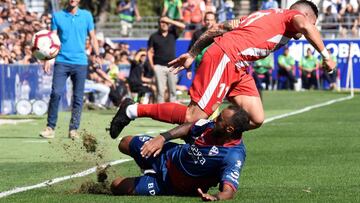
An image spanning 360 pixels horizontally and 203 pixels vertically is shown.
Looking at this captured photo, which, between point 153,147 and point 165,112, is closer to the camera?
point 153,147

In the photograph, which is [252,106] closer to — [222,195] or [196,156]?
[196,156]

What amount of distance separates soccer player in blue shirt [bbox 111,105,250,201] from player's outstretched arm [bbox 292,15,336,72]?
61.1 inches

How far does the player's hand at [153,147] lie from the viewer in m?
9.50

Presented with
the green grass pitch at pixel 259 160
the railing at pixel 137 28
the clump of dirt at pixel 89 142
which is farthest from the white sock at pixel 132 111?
the railing at pixel 137 28

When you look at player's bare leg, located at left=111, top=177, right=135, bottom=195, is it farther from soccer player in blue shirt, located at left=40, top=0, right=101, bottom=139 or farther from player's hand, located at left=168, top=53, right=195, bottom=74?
soccer player in blue shirt, located at left=40, top=0, right=101, bottom=139

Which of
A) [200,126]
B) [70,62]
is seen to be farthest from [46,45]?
[200,126]

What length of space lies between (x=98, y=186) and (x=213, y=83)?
1.50 m

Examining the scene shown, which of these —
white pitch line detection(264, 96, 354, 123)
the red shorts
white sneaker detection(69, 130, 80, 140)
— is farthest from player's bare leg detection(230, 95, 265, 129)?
white pitch line detection(264, 96, 354, 123)

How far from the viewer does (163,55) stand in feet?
76.3

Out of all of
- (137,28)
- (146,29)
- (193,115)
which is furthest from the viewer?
(137,28)

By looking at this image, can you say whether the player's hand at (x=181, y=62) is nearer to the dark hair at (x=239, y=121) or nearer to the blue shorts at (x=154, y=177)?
the blue shorts at (x=154, y=177)

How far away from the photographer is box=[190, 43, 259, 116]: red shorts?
1061 centimetres

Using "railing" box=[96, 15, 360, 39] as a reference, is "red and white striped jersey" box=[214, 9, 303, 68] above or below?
above

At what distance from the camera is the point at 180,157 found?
9.50m
